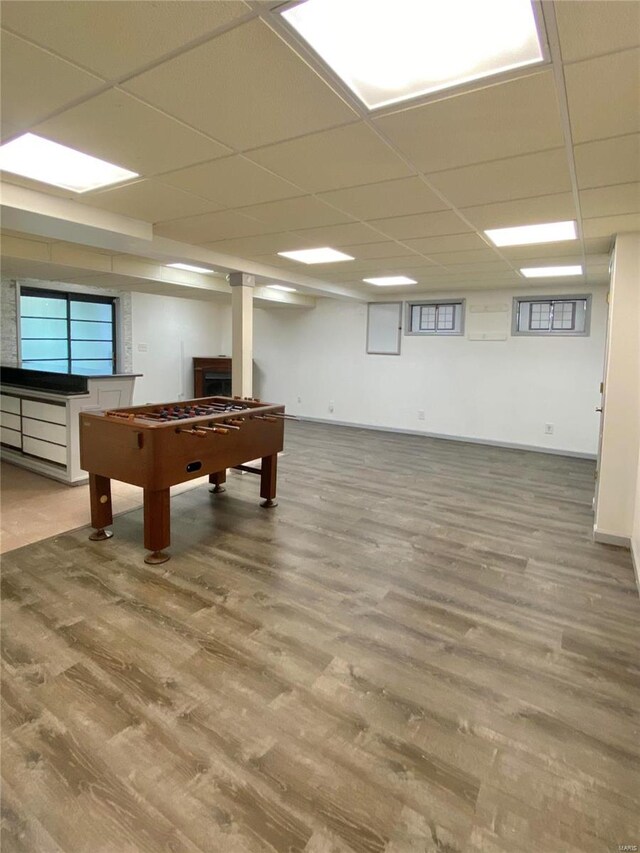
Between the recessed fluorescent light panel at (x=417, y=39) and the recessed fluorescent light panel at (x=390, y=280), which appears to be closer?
the recessed fluorescent light panel at (x=417, y=39)

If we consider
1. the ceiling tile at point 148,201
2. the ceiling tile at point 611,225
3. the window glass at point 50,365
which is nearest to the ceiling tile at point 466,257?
the ceiling tile at point 611,225

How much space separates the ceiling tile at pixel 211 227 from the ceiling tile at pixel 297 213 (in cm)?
16

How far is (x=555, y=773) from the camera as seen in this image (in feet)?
5.33

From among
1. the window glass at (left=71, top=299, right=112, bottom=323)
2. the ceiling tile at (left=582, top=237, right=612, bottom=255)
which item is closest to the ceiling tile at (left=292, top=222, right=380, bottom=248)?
the ceiling tile at (left=582, top=237, right=612, bottom=255)

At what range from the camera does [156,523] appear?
3.09 meters

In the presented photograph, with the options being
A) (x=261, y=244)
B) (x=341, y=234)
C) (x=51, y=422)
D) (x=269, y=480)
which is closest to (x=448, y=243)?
(x=341, y=234)

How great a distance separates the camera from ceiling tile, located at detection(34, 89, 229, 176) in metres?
1.89

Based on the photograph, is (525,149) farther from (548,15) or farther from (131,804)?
(131,804)

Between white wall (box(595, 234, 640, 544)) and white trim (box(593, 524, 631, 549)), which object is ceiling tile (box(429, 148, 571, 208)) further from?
white trim (box(593, 524, 631, 549))

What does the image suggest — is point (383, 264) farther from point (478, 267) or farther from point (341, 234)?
point (341, 234)

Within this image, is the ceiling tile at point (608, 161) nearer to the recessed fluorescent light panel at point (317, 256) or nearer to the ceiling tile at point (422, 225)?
the ceiling tile at point (422, 225)

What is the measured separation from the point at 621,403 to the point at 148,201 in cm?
372

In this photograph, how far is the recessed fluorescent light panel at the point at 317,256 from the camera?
4.60 m

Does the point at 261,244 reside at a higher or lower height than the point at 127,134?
higher
